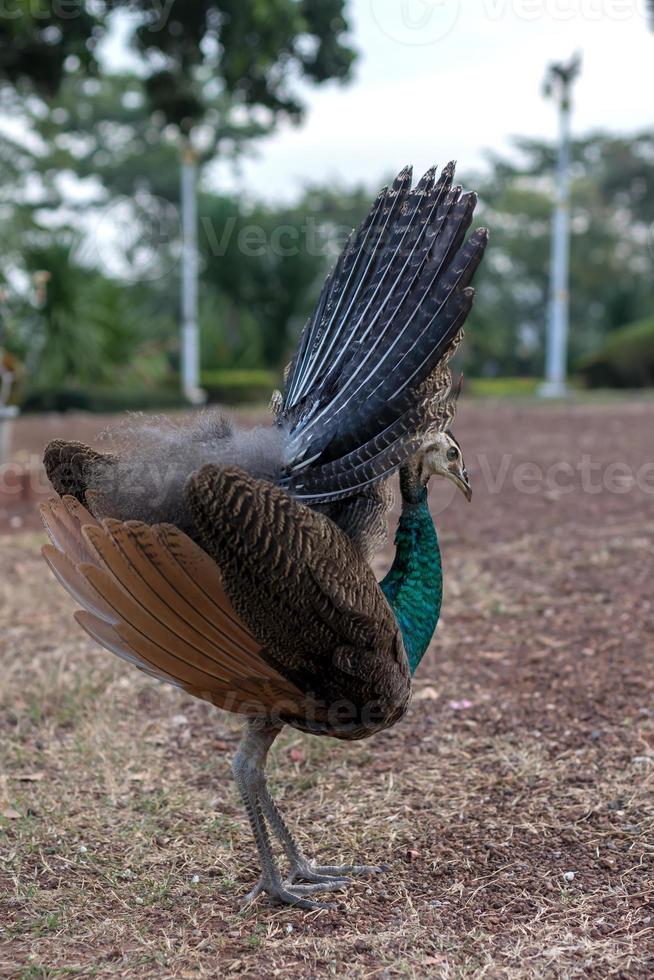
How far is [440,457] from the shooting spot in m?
2.79

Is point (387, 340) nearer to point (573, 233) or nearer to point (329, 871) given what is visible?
point (329, 871)

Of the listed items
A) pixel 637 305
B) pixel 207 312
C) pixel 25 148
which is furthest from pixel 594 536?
pixel 25 148

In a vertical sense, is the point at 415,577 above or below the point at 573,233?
A: below

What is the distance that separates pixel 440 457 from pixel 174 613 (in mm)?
851

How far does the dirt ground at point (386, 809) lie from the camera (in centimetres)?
247

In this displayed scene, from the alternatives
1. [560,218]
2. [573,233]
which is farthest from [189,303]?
[573,233]

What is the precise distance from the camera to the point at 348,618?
97.7 inches

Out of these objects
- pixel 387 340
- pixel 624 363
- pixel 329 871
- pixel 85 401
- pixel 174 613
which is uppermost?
pixel 387 340

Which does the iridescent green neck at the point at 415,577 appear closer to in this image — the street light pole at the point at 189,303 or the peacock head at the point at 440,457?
the peacock head at the point at 440,457

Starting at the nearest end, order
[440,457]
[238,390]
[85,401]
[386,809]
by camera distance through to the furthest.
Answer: [440,457] → [386,809] → [85,401] → [238,390]

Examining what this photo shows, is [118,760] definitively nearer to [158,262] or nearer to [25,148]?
[158,262]

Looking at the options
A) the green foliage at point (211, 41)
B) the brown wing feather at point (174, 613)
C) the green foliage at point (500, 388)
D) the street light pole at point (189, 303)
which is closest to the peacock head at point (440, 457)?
the brown wing feather at point (174, 613)

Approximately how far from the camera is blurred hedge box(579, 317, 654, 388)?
1816 cm

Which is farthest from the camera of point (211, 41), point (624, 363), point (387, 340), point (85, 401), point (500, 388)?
point (500, 388)
